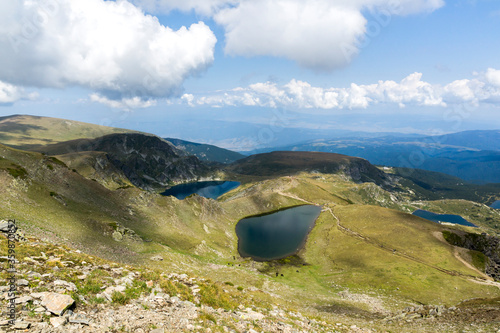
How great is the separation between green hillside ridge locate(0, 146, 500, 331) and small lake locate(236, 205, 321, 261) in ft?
21.0

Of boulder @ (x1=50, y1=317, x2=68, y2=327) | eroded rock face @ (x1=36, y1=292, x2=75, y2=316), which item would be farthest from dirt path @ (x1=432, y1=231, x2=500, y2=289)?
eroded rock face @ (x1=36, y1=292, x2=75, y2=316)

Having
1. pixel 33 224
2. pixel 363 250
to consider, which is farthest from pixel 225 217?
pixel 33 224

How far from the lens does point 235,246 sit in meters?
102

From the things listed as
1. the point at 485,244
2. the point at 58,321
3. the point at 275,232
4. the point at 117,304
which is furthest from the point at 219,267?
the point at 485,244

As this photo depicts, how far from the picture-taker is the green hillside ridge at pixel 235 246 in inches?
1930

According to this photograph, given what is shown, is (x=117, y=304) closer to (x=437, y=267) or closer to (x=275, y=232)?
(x=437, y=267)

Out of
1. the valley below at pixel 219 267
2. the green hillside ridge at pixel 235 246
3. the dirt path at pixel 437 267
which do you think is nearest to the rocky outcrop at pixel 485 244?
the valley below at pixel 219 267

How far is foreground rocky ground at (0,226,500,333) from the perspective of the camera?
12.8m

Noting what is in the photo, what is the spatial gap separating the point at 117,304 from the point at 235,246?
89.0 meters

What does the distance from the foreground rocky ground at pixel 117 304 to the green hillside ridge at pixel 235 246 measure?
10.2 m

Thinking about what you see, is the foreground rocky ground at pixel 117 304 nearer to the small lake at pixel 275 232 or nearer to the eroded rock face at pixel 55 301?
the eroded rock face at pixel 55 301

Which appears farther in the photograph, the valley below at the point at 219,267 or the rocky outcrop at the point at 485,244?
the rocky outcrop at the point at 485,244

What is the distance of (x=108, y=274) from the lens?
22.2m

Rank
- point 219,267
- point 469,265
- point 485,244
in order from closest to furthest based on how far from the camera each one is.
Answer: point 219,267
point 469,265
point 485,244
